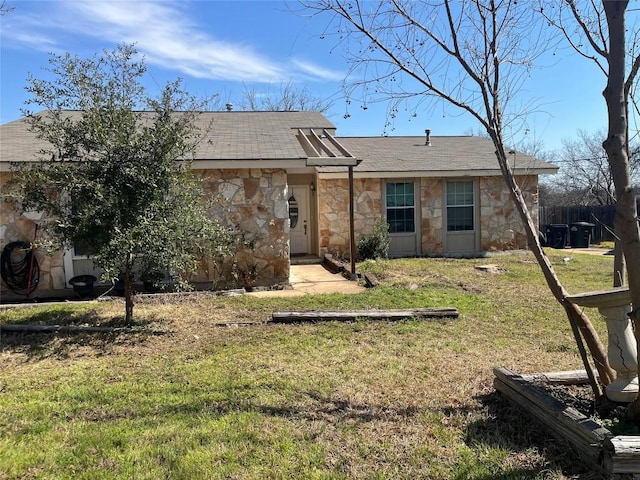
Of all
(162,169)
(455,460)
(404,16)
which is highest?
(404,16)

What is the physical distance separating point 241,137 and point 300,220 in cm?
386

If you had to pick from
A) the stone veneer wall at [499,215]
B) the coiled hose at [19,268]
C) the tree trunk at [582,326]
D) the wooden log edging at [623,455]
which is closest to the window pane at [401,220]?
the stone veneer wall at [499,215]

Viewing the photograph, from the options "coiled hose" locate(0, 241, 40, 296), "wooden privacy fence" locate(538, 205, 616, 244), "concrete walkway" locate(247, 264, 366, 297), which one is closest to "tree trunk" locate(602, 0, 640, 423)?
"concrete walkway" locate(247, 264, 366, 297)

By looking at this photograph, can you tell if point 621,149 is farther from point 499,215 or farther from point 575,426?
point 499,215

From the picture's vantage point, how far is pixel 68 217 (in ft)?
20.1

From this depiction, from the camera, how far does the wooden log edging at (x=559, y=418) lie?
2.84 m

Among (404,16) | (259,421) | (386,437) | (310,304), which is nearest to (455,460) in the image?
(386,437)

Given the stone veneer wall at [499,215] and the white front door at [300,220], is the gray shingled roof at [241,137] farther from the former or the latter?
the stone veneer wall at [499,215]

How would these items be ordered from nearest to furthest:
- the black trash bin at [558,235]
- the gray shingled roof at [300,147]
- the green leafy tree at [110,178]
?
the green leafy tree at [110,178], the gray shingled roof at [300,147], the black trash bin at [558,235]

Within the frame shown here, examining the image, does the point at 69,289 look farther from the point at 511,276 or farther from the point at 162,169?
the point at 511,276

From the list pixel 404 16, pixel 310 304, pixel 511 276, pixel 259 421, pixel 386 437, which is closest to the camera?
pixel 386 437

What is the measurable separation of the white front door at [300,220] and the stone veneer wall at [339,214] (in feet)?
2.69

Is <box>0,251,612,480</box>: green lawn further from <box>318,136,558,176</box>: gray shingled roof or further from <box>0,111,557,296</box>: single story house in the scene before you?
<box>318,136,558,176</box>: gray shingled roof

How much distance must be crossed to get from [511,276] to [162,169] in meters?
8.17
